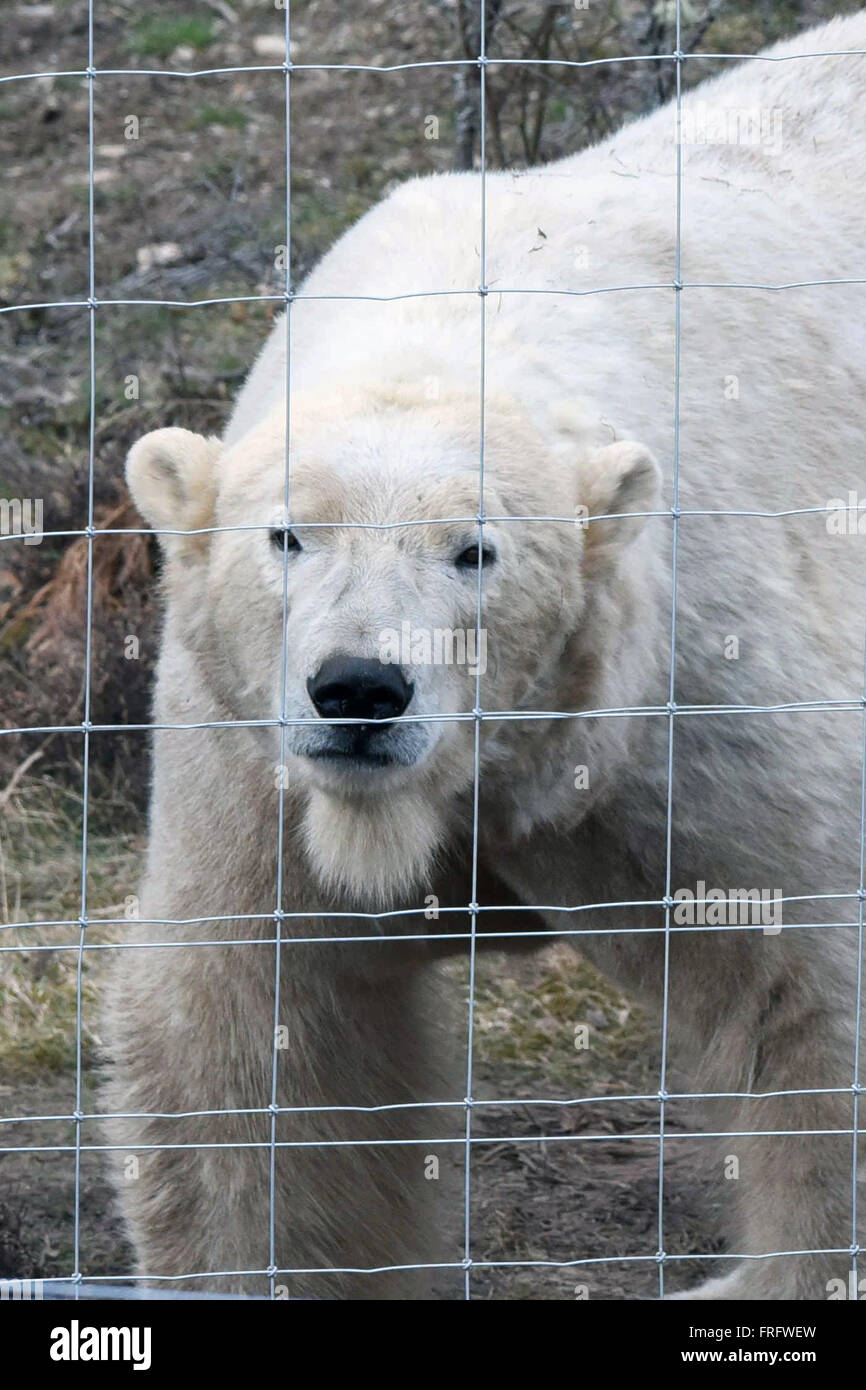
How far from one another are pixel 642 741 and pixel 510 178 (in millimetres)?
1235

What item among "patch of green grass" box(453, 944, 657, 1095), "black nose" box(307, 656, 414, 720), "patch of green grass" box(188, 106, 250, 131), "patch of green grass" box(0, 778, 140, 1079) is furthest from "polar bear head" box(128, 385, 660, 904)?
"patch of green grass" box(188, 106, 250, 131)

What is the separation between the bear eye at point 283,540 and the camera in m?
2.87

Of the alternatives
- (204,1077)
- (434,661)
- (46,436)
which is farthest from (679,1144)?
(46,436)

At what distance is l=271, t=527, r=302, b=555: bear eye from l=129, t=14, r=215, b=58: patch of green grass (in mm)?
6819

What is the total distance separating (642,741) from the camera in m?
3.16

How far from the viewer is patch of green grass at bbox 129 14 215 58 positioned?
29.8 feet

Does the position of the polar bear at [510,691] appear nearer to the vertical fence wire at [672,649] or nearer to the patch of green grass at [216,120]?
the vertical fence wire at [672,649]

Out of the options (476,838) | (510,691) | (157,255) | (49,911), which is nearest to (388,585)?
(510,691)

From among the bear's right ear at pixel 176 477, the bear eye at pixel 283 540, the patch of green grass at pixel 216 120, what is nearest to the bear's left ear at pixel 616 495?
the bear eye at pixel 283 540

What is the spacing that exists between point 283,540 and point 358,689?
1.15 ft

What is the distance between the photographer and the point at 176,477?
10.4ft

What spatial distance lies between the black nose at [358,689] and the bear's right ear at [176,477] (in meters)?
0.57

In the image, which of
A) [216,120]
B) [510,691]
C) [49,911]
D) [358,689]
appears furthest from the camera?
[216,120]

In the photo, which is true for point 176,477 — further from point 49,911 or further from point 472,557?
point 49,911
